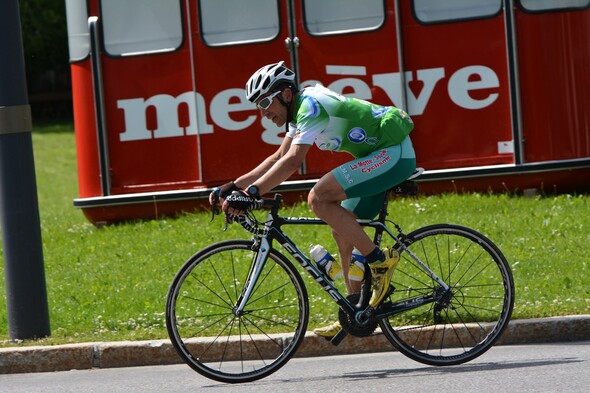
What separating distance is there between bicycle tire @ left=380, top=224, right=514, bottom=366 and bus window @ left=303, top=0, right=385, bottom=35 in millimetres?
5197

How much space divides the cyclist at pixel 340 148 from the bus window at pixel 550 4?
5159 mm

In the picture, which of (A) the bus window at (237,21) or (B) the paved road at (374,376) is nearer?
(B) the paved road at (374,376)

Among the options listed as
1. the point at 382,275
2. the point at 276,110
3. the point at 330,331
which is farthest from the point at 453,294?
the point at 276,110

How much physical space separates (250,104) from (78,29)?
194 centimetres

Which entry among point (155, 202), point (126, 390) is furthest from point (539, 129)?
point (126, 390)

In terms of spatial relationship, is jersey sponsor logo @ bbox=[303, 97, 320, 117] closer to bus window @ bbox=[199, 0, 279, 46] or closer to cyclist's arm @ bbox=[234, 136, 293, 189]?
cyclist's arm @ bbox=[234, 136, 293, 189]

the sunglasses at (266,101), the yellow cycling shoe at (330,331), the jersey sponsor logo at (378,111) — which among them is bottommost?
the yellow cycling shoe at (330,331)

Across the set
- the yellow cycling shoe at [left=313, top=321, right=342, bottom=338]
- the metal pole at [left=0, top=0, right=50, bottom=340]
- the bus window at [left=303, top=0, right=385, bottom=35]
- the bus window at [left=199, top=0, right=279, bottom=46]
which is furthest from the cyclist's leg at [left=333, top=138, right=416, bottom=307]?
the bus window at [left=199, top=0, right=279, bottom=46]

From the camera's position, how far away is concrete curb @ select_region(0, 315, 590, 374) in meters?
7.57

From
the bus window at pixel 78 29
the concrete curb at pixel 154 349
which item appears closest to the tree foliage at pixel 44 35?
the bus window at pixel 78 29

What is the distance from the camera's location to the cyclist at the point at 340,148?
6.59 meters

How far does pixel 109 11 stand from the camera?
40.6 feet

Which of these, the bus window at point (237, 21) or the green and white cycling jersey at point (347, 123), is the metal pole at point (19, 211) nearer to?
the green and white cycling jersey at point (347, 123)

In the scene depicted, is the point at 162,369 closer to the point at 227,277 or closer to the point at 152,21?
the point at 227,277
